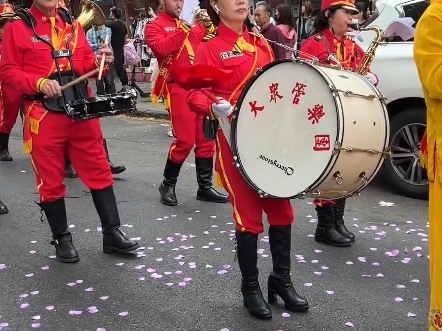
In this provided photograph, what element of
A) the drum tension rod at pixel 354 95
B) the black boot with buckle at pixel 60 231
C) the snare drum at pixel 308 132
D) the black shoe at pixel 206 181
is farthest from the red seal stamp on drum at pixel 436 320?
the black shoe at pixel 206 181

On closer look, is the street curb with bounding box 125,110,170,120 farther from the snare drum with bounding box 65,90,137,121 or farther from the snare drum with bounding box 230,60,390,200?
the snare drum with bounding box 230,60,390,200

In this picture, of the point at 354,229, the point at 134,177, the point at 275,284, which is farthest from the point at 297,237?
the point at 134,177

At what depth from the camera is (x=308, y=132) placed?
3.07 metres

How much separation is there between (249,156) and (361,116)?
63cm

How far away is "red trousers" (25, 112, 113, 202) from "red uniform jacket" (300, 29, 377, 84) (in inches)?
63.6

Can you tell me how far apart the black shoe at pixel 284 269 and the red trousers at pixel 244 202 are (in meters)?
0.07

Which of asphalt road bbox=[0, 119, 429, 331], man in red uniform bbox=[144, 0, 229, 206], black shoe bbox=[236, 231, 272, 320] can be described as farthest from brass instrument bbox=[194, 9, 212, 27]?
black shoe bbox=[236, 231, 272, 320]

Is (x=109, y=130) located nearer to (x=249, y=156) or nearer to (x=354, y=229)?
(x=354, y=229)

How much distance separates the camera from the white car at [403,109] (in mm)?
5801

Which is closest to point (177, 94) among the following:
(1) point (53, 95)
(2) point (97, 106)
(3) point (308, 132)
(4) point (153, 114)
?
(2) point (97, 106)

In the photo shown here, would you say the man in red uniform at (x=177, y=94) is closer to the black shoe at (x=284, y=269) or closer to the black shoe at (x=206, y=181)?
the black shoe at (x=206, y=181)

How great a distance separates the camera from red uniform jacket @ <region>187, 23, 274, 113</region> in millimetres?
3396

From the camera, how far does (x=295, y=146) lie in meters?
3.14

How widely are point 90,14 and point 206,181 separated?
1953mm
